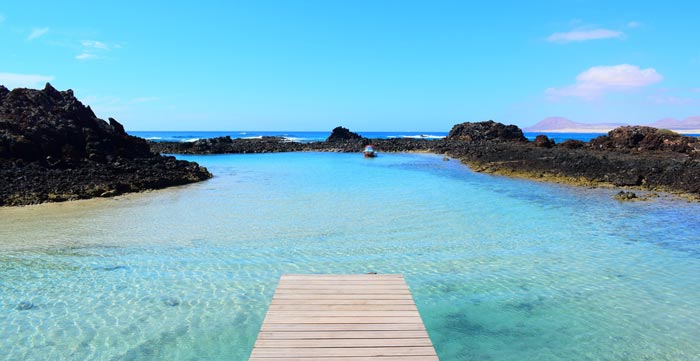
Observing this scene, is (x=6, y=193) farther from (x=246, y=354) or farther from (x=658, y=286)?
(x=658, y=286)

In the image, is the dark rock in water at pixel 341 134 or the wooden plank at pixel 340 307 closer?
the wooden plank at pixel 340 307

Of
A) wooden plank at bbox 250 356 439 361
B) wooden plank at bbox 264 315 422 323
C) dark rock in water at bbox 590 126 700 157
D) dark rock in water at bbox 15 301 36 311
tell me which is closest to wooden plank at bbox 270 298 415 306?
wooden plank at bbox 264 315 422 323

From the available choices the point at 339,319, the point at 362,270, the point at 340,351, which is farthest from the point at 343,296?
the point at 362,270

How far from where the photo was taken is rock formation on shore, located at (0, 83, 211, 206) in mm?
21062

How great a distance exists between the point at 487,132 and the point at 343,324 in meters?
68.4

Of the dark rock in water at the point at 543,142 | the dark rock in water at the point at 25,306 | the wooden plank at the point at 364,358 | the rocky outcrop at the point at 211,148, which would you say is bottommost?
the dark rock in water at the point at 25,306

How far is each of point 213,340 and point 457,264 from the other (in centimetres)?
611

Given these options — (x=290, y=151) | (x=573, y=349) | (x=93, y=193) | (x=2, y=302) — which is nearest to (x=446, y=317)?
(x=573, y=349)

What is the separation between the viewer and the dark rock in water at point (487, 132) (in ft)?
221

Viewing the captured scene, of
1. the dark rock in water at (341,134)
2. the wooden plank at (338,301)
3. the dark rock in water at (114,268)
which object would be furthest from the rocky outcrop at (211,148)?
the wooden plank at (338,301)

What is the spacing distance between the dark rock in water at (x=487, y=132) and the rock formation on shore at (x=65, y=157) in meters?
48.8

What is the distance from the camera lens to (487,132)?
229 ft

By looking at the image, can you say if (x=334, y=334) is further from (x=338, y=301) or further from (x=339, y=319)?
(x=338, y=301)

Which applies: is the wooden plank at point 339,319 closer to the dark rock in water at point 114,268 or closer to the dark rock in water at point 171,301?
the dark rock in water at point 171,301
